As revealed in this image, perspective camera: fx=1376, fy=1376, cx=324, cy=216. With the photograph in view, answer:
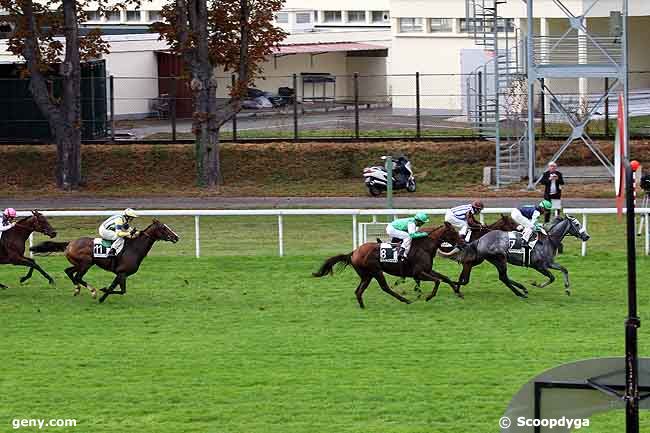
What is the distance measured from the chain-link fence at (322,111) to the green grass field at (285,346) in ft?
35.1

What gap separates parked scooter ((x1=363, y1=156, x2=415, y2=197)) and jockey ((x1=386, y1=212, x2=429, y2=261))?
959cm

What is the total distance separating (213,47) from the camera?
85.0ft

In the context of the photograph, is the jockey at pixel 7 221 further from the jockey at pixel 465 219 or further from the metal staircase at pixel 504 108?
the metal staircase at pixel 504 108

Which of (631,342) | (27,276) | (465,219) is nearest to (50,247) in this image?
(27,276)

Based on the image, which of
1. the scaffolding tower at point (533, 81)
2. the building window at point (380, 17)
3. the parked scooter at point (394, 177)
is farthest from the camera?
the building window at point (380, 17)

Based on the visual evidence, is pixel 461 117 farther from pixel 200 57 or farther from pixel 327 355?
pixel 327 355

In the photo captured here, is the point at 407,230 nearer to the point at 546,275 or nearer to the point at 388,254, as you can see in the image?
the point at 388,254

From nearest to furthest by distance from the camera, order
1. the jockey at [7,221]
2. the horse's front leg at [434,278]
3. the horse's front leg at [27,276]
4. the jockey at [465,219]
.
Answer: the horse's front leg at [434,278] → the jockey at [465,219] → the jockey at [7,221] → the horse's front leg at [27,276]

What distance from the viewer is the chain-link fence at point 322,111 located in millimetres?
28141

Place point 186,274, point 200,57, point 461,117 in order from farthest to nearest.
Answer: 1. point 461,117
2. point 200,57
3. point 186,274

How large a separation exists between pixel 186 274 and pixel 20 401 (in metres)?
6.24

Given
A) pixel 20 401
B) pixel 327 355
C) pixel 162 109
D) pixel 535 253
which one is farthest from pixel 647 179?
pixel 162 109

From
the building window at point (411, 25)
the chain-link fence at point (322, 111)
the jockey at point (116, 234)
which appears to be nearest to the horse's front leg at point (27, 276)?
the jockey at point (116, 234)

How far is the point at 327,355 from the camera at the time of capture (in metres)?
11.9
